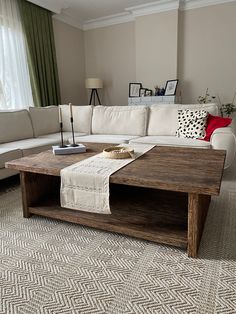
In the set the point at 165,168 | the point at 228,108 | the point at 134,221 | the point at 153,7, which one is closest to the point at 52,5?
the point at 153,7

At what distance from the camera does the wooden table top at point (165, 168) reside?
1261 millimetres

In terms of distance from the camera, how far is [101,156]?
1.86 meters

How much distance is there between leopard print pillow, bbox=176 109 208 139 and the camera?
2.87 metres

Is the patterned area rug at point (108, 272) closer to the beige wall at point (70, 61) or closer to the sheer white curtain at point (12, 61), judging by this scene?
the sheer white curtain at point (12, 61)

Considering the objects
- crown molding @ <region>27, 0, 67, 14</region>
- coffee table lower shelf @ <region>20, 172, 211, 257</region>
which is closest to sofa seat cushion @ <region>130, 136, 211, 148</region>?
coffee table lower shelf @ <region>20, 172, 211, 257</region>

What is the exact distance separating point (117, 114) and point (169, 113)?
75 centimetres

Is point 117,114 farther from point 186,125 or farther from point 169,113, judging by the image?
point 186,125

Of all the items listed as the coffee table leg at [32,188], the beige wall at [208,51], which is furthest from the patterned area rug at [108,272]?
the beige wall at [208,51]

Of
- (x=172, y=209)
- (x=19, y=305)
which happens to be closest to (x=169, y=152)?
(x=172, y=209)

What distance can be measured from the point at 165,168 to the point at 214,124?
5.26 feet

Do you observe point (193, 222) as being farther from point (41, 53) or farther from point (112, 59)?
point (112, 59)

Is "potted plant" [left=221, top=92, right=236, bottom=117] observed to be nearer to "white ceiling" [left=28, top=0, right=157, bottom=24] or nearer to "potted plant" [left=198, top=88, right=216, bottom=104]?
"potted plant" [left=198, top=88, right=216, bottom=104]

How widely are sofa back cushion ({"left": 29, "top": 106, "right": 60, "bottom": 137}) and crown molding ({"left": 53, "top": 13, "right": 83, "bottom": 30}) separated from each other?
2.08 meters

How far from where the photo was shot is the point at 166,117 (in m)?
3.22
